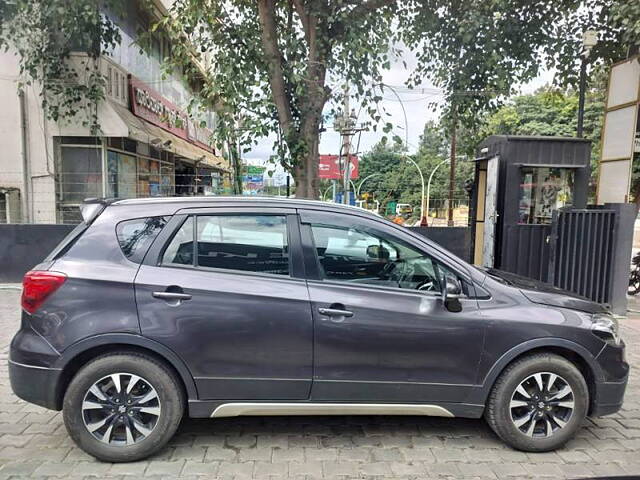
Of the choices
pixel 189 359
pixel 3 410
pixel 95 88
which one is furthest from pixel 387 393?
pixel 95 88

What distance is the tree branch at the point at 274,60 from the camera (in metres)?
7.19

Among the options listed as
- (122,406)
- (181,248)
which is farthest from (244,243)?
(122,406)

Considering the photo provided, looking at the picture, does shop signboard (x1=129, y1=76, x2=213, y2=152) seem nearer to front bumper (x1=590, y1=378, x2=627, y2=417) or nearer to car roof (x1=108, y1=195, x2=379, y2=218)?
car roof (x1=108, y1=195, x2=379, y2=218)

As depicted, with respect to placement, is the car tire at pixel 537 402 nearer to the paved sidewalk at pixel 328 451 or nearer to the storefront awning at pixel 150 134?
the paved sidewalk at pixel 328 451

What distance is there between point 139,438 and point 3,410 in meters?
1.68

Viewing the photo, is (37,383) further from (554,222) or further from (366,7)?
(554,222)

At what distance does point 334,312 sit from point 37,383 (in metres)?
2.01

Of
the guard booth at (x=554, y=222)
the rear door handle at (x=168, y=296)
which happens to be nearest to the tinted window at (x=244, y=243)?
the rear door handle at (x=168, y=296)

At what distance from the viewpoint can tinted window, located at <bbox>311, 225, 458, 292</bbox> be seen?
3398 mm

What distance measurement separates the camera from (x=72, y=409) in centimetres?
307

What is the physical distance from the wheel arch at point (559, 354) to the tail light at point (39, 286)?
298 cm

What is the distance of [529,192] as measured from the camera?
24.8ft

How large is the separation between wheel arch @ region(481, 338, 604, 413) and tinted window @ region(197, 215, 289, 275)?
162 centimetres

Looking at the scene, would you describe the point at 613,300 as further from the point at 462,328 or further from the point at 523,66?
the point at 462,328
